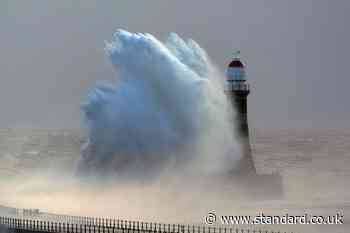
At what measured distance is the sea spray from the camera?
48562 millimetres

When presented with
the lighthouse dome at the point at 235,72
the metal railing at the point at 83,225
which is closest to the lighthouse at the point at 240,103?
the lighthouse dome at the point at 235,72

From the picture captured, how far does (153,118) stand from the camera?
49031mm

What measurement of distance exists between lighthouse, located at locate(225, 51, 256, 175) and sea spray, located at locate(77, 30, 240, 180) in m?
0.50

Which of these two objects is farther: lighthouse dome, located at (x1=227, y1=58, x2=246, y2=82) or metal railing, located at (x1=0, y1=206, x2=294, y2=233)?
lighthouse dome, located at (x1=227, y1=58, x2=246, y2=82)

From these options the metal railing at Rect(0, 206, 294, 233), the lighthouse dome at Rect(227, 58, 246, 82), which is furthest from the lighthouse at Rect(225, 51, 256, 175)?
the metal railing at Rect(0, 206, 294, 233)

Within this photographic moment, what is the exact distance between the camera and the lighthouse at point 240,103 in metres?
52.4

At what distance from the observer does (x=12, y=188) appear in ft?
194

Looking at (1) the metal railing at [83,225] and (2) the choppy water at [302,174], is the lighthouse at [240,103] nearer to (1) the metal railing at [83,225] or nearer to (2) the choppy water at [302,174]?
(2) the choppy water at [302,174]

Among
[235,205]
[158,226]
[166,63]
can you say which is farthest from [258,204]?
[158,226]

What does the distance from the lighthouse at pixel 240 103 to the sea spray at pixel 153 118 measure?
0.50 meters

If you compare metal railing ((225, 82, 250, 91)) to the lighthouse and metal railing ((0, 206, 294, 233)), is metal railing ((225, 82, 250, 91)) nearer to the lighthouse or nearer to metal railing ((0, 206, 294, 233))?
the lighthouse

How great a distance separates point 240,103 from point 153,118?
568 cm

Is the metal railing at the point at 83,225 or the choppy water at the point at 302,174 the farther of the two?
the choppy water at the point at 302,174

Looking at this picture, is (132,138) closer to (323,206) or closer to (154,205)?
(154,205)
